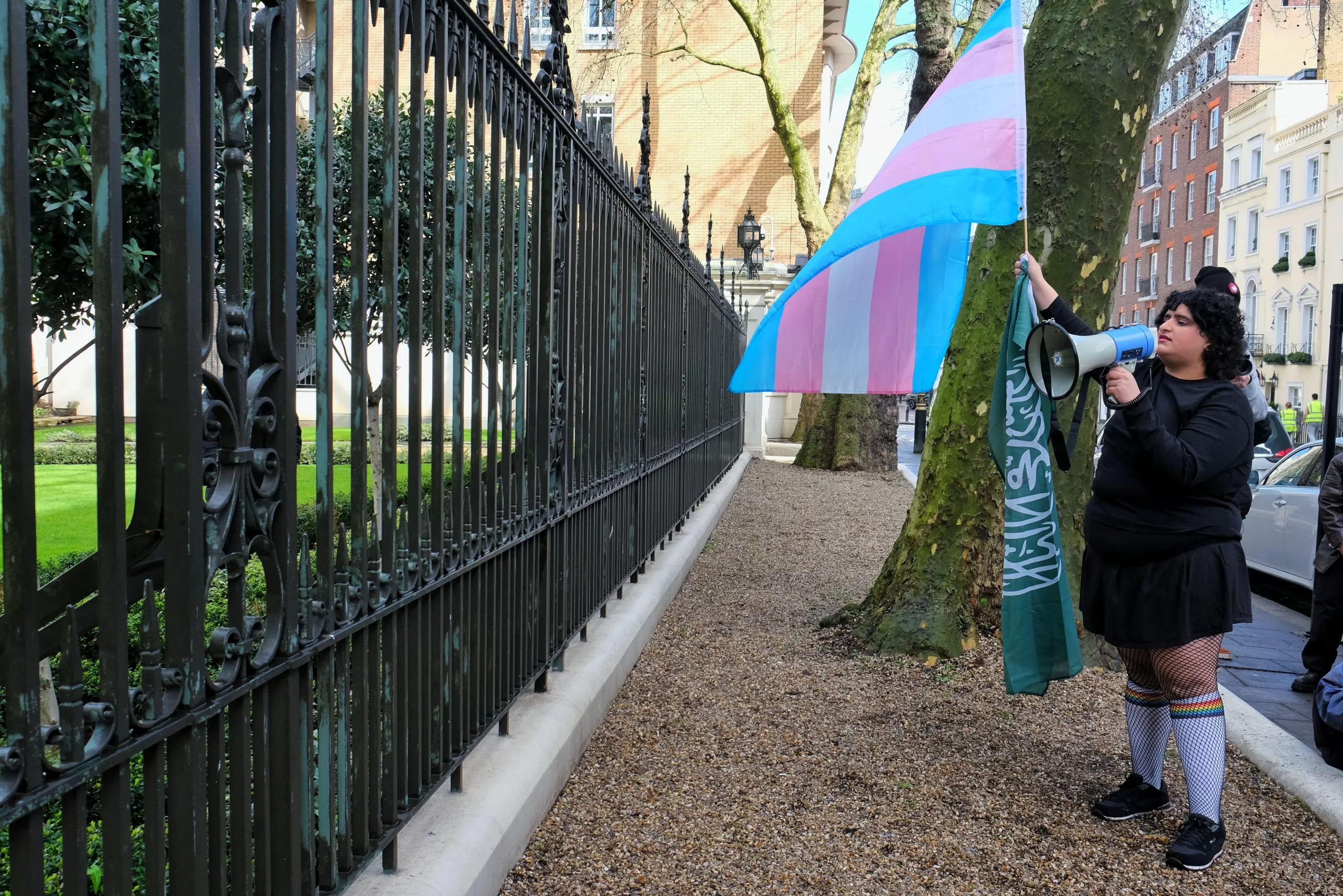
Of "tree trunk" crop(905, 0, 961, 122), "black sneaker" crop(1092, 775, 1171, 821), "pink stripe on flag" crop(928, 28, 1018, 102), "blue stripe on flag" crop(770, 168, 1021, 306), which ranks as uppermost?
"tree trunk" crop(905, 0, 961, 122)

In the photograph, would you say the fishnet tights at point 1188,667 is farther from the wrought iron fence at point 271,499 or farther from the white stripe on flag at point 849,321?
the wrought iron fence at point 271,499

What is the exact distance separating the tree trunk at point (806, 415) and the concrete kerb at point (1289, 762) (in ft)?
57.2

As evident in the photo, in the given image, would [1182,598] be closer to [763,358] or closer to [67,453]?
[763,358]

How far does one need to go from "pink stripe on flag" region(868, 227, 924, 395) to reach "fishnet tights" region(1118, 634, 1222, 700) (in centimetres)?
199

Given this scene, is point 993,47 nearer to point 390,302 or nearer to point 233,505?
point 390,302

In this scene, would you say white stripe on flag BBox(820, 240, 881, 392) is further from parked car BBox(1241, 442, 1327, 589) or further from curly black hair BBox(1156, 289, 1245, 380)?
parked car BBox(1241, 442, 1327, 589)

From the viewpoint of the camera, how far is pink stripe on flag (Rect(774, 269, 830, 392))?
5.60 metres

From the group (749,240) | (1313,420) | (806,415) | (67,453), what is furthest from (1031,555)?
(1313,420)

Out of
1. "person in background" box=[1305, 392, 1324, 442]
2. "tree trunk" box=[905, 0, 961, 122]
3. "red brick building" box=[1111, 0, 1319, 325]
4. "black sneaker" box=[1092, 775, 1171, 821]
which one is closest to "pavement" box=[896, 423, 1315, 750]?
"black sneaker" box=[1092, 775, 1171, 821]

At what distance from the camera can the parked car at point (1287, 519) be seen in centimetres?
940

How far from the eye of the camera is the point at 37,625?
1521 mm

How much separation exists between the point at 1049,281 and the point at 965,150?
170 cm

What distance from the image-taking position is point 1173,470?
3.67 meters

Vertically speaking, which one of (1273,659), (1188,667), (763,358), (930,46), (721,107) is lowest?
(1273,659)
